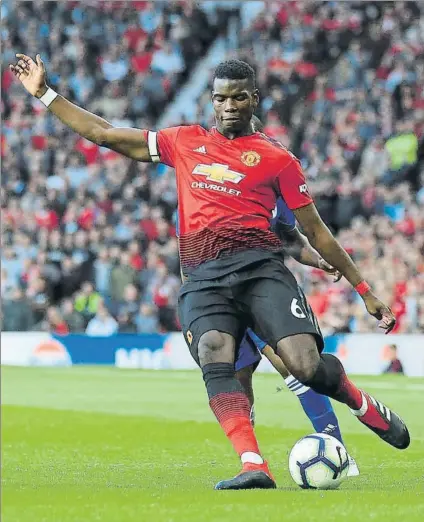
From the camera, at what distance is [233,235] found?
745 centimetres

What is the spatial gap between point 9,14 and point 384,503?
23403 millimetres

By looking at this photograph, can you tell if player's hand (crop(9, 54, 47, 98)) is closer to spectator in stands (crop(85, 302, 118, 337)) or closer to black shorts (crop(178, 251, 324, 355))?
black shorts (crop(178, 251, 324, 355))

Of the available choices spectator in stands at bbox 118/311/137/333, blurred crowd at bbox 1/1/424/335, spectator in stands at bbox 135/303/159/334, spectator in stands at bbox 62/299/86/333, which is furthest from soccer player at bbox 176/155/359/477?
spectator in stands at bbox 62/299/86/333

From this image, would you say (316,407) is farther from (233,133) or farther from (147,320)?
(147,320)

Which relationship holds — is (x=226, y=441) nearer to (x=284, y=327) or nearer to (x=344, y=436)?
(x=344, y=436)

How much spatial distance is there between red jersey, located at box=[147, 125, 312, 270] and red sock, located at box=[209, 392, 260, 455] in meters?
0.82

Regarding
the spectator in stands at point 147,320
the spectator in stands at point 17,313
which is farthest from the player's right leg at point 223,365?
the spectator in stands at point 17,313

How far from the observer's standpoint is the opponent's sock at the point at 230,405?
7066 mm

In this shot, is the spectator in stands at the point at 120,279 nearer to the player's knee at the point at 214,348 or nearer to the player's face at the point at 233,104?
the player's face at the point at 233,104

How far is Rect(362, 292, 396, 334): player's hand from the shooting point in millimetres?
7746

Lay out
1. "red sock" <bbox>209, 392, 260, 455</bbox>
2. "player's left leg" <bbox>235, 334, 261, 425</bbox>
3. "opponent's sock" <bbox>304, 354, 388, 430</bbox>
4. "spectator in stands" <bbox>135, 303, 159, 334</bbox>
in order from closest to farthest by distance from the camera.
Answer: "red sock" <bbox>209, 392, 260, 455</bbox>
"opponent's sock" <bbox>304, 354, 388, 430</bbox>
"player's left leg" <bbox>235, 334, 261, 425</bbox>
"spectator in stands" <bbox>135, 303, 159, 334</bbox>

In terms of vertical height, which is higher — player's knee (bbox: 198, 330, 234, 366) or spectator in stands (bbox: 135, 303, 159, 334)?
player's knee (bbox: 198, 330, 234, 366)

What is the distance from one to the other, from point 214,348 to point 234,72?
1.55m

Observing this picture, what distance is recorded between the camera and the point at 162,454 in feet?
31.6
